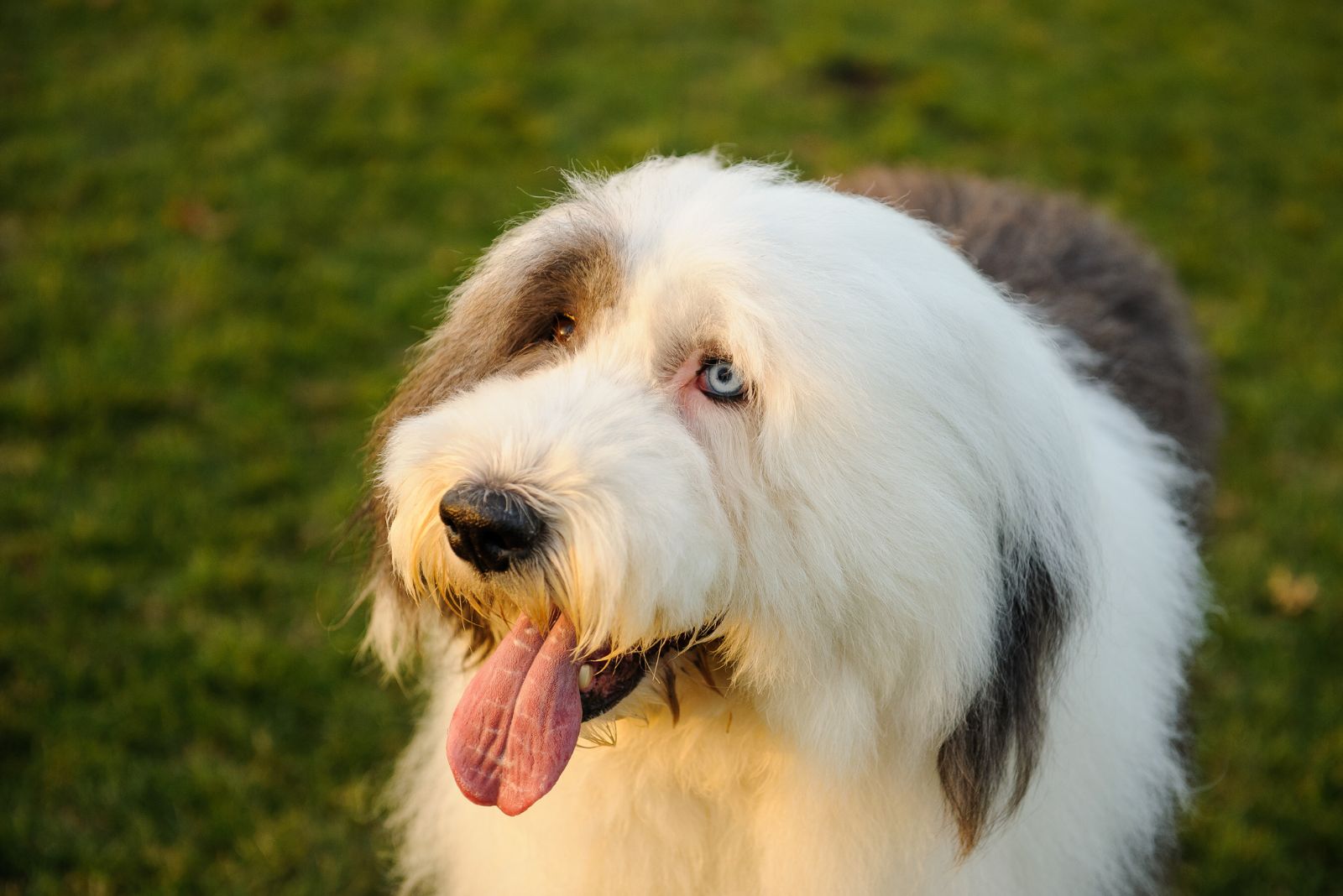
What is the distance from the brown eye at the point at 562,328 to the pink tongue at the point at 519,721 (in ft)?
1.47

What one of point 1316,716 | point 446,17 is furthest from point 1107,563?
point 446,17

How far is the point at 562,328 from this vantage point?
5.81 feet

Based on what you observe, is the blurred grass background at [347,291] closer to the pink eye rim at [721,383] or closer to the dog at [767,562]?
the dog at [767,562]

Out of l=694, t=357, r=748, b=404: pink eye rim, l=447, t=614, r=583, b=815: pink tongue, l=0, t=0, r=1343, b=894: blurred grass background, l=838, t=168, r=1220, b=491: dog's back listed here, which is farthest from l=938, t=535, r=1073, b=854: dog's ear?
Answer: l=0, t=0, r=1343, b=894: blurred grass background

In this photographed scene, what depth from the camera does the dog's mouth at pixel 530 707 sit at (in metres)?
1.67

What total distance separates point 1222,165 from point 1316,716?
358 cm

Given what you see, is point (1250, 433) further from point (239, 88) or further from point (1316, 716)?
point (239, 88)

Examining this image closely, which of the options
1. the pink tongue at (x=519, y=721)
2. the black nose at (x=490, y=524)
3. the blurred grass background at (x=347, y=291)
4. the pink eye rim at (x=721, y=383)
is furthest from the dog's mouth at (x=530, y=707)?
the blurred grass background at (x=347, y=291)

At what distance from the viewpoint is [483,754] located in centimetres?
175

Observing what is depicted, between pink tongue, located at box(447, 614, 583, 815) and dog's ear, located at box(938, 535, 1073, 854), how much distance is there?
1.90 ft

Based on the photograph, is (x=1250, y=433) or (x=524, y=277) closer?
(x=524, y=277)

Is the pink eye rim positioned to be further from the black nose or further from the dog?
the black nose

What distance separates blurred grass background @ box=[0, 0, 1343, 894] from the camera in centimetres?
293

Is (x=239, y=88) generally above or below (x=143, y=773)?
above
